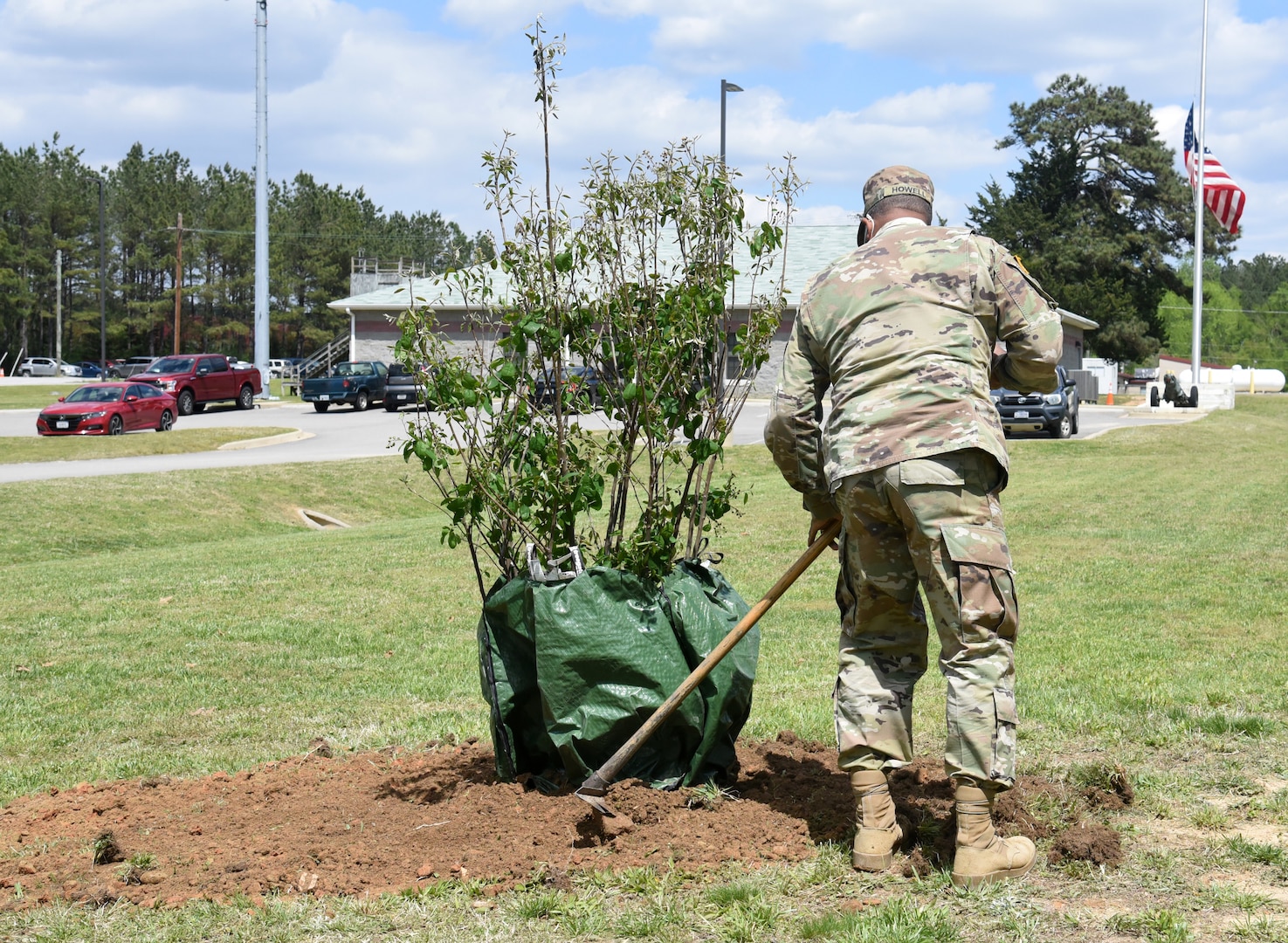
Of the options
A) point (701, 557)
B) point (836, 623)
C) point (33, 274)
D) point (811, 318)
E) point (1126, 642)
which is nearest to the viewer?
point (811, 318)

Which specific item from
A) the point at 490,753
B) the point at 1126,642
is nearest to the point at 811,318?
the point at 490,753

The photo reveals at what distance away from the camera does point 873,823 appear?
12.7 feet

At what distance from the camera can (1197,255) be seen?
119ft

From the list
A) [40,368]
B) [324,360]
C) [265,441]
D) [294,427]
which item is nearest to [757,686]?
[265,441]

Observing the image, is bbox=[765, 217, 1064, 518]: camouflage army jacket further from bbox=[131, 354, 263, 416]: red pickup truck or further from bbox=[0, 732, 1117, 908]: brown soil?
bbox=[131, 354, 263, 416]: red pickup truck

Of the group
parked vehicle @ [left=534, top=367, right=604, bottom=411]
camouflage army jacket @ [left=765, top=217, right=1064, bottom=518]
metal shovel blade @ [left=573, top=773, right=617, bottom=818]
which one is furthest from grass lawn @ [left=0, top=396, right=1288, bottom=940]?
parked vehicle @ [left=534, top=367, right=604, bottom=411]

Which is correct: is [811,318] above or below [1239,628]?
above

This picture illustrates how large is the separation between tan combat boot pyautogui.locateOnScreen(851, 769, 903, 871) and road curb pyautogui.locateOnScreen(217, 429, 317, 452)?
23.1 metres

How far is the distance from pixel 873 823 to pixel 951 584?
824 millimetres

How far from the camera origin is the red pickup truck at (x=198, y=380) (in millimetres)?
37312

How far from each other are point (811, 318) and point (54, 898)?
2956mm

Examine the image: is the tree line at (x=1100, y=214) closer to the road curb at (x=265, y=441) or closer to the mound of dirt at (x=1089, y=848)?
the road curb at (x=265, y=441)

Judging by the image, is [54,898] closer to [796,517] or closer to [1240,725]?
[1240,725]

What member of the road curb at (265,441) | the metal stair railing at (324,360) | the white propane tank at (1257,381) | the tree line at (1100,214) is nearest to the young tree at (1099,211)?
the tree line at (1100,214)
